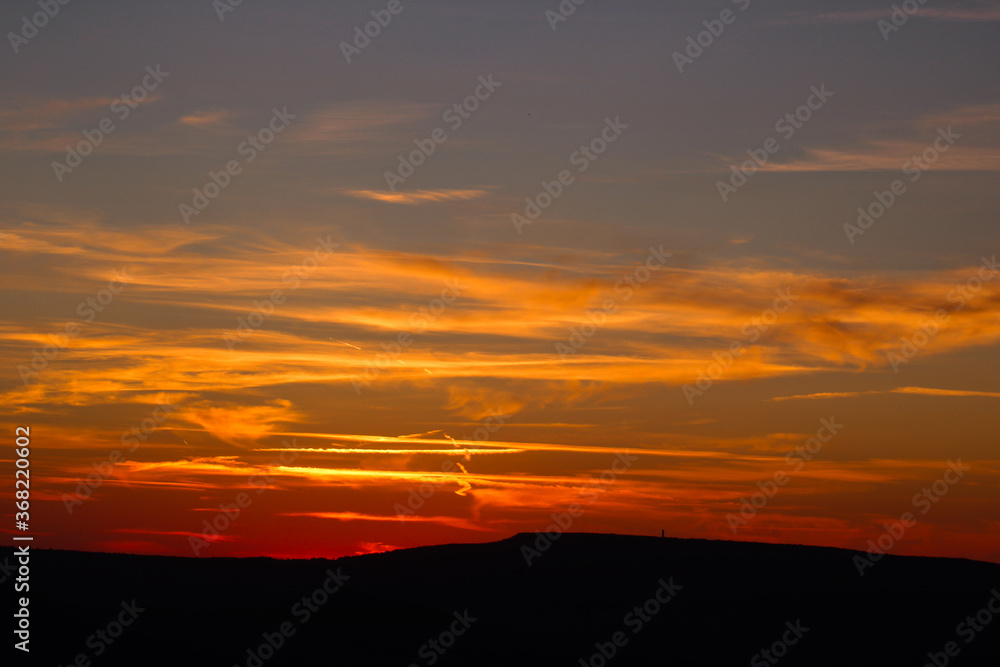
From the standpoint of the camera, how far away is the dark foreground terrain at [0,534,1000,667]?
31.6m

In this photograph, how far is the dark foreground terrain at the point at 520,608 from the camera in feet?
104

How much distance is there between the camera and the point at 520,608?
125ft

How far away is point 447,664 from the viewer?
31.4 metres

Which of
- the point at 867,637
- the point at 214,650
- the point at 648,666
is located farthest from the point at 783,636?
the point at 214,650

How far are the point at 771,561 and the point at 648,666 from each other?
48.4 feet

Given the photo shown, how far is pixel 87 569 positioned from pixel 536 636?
1733cm

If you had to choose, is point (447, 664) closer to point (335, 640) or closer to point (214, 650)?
point (335, 640)

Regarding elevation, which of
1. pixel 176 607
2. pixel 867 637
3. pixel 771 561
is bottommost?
pixel 771 561

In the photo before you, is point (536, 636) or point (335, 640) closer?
point (335, 640)

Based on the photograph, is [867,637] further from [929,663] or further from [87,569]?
[87,569]

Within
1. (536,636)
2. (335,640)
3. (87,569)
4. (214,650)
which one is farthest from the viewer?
(87,569)

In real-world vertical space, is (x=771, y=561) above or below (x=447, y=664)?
below

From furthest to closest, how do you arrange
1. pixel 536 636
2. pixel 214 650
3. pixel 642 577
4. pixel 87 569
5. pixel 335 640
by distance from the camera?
pixel 642 577, pixel 87 569, pixel 536 636, pixel 335 640, pixel 214 650

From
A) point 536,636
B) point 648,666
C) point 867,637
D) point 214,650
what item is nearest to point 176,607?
point 214,650
